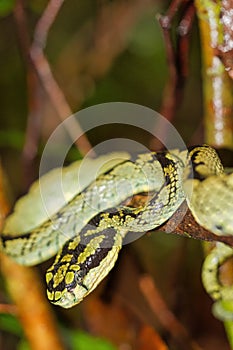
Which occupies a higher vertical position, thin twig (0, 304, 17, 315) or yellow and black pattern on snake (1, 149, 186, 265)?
yellow and black pattern on snake (1, 149, 186, 265)

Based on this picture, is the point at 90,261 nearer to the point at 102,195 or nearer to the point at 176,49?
the point at 102,195

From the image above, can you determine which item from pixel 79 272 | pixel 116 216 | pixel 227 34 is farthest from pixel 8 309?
pixel 227 34

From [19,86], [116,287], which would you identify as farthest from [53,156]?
[19,86]

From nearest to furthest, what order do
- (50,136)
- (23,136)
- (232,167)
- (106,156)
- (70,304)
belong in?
(70,304) → (232,167) → (106,156) → (23,136) → (50,136)

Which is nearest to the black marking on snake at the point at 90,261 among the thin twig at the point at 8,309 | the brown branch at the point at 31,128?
the thin twig at the point at 8,309

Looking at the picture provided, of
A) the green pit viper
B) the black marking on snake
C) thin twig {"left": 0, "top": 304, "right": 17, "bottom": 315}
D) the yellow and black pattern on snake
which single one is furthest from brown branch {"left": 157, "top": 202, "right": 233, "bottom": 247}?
thin twig {"left": 0, "top": 304, "right": 17, "bottom": 315}

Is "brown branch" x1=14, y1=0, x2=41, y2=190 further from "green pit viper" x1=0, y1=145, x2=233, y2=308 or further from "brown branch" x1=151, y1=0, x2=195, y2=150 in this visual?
"brown branch" x1=151, y1=0, x2=195, y2=150

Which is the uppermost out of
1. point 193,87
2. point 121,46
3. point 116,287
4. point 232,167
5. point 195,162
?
point 195,162

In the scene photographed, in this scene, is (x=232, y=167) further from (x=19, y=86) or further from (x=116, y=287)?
(x=19, y=86)

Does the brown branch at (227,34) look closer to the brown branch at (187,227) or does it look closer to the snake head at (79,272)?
the brown branch at (187,227)
